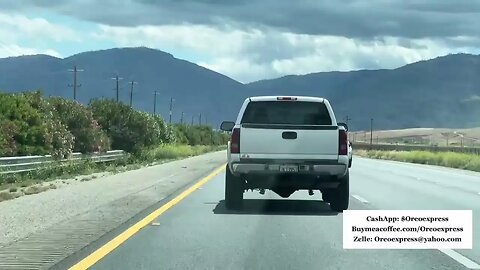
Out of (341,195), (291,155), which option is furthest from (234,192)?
(341,195)

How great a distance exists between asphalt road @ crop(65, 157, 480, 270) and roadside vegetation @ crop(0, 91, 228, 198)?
279 inches

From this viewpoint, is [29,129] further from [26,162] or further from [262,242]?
[262,242]

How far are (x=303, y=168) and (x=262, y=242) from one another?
4589 mm

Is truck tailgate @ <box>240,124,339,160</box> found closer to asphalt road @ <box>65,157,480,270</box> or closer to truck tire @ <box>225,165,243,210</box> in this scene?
truck tire @ <box>225,165,243,210</box>

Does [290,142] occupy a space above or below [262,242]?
above

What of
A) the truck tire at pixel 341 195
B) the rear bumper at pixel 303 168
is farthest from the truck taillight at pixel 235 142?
the truck tire at pixel 341 195

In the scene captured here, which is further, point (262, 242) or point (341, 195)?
point (341, 195)

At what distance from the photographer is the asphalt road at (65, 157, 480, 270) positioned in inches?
425

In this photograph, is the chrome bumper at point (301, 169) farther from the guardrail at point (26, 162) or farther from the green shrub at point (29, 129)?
the green shrub at point (29, 129)

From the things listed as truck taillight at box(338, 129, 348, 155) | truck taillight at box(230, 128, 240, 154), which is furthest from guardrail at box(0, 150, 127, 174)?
truck taillight at box(338, 129, 348, 155)

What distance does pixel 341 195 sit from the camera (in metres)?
17.8

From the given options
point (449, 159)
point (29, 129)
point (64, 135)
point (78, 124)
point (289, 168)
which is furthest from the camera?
point (449, 159)

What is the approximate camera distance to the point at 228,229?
1442cm

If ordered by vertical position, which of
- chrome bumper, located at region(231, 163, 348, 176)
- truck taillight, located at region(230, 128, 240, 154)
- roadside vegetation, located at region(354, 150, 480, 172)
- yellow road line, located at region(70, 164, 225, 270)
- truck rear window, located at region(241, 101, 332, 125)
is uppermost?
truck rear window, located at region(241, 101, 332, 125)
